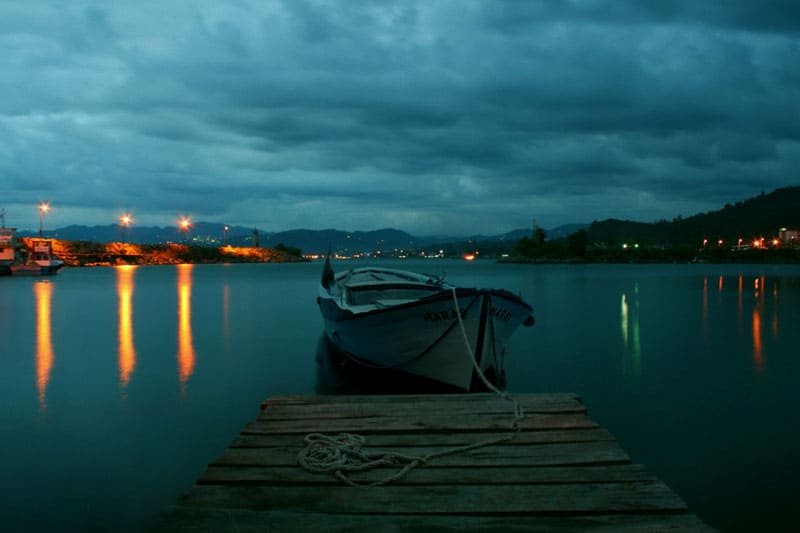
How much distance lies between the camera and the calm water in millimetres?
8727

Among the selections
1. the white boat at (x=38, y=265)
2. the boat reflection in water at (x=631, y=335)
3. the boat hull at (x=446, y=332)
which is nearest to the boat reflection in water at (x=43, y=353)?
the boat hull at (x=446, y=332)

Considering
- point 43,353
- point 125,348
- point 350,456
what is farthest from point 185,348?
point 350,456

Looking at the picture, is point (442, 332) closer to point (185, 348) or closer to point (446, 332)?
point (446, 332)

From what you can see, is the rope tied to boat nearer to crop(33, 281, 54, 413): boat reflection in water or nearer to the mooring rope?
the mooring rope

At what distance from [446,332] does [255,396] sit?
6046 millimetres

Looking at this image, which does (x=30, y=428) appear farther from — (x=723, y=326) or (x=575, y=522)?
(x=723, y=326)

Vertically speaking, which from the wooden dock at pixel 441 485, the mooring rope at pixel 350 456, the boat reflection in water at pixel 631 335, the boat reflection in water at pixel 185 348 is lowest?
the boat reflection in water at pixel 631 335

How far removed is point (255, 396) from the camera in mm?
15281

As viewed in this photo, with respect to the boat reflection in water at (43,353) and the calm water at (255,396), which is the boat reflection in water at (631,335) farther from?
the boat reflection in water at (43,353)

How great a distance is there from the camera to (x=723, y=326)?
30328 millimetres

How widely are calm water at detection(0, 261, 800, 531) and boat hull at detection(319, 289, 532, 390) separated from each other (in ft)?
9.49

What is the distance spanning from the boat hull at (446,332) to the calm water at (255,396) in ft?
9.49

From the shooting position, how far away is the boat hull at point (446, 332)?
1177 centimetres

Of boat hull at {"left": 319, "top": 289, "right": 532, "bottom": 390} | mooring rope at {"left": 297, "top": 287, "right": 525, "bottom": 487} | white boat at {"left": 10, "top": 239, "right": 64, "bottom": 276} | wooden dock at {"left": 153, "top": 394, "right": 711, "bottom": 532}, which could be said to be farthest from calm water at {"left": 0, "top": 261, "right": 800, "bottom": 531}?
white boat at {"left": 10, "top": 239, "right": 64, "bottom": 276}
